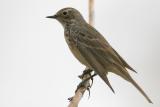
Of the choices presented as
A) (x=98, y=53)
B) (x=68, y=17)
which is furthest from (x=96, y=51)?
(x=68, y=17)

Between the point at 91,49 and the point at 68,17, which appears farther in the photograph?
the point at 68,17

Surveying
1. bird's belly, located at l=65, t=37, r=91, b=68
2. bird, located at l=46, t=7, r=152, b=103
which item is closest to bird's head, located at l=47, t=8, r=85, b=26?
bird, located at l=46, t=7, r=152, b=103

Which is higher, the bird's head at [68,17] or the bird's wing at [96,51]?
the bird's head at [68,17]

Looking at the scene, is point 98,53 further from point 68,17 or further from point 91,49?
point 68,17

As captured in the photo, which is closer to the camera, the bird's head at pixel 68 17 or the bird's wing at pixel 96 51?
the bird's wing at pixel 96 51

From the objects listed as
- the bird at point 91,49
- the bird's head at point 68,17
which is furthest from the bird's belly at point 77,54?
the bird's head at point 68,17

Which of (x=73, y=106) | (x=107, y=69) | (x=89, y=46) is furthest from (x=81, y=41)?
(x=73, y=106)

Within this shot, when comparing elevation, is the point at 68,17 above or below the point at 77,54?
above

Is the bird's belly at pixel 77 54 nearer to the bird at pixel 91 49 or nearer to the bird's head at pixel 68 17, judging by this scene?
the bird at pixel 91 49
